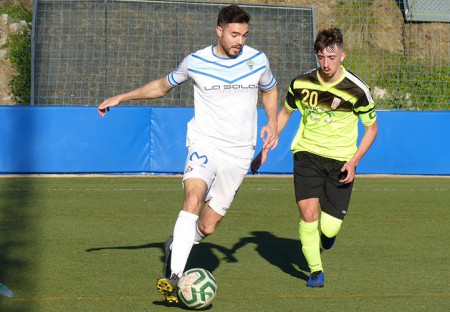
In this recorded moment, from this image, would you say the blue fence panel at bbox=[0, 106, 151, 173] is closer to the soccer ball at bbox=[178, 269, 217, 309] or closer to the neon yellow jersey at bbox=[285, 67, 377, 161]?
the neon yellow jersey at bbox=[285, 67, 377, 161]

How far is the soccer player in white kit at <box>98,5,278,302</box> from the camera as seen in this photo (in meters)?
7.50

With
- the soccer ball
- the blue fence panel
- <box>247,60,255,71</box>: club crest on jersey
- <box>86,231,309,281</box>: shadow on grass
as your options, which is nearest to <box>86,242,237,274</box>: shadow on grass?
<box>86,231,309,281</box>: shadow on grass

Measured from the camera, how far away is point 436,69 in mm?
20891

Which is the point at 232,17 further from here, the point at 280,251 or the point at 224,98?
the point at 280,251

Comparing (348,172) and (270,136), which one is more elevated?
(270,136)

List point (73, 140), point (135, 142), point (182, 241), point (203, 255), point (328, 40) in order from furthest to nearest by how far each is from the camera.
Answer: point (135, 142) < point (73, 140) < point (203, 255) < point (328, 40) < point (182, 241)

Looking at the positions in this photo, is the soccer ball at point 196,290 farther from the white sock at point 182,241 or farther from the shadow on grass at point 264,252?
the shadow on grass at point 264,252

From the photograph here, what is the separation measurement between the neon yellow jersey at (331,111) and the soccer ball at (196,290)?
1.88 metres

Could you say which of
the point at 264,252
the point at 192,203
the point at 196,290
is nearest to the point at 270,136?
the point at 192,203

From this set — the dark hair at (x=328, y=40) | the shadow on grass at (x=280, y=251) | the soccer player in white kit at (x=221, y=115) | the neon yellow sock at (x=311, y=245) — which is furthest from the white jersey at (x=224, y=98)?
the shadow on grass at (x=280, y=251)

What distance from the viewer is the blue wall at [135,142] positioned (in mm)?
16688

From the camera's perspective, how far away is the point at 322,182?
8.41m

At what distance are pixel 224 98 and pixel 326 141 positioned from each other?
116cm

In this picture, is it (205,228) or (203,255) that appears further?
(203,255)
